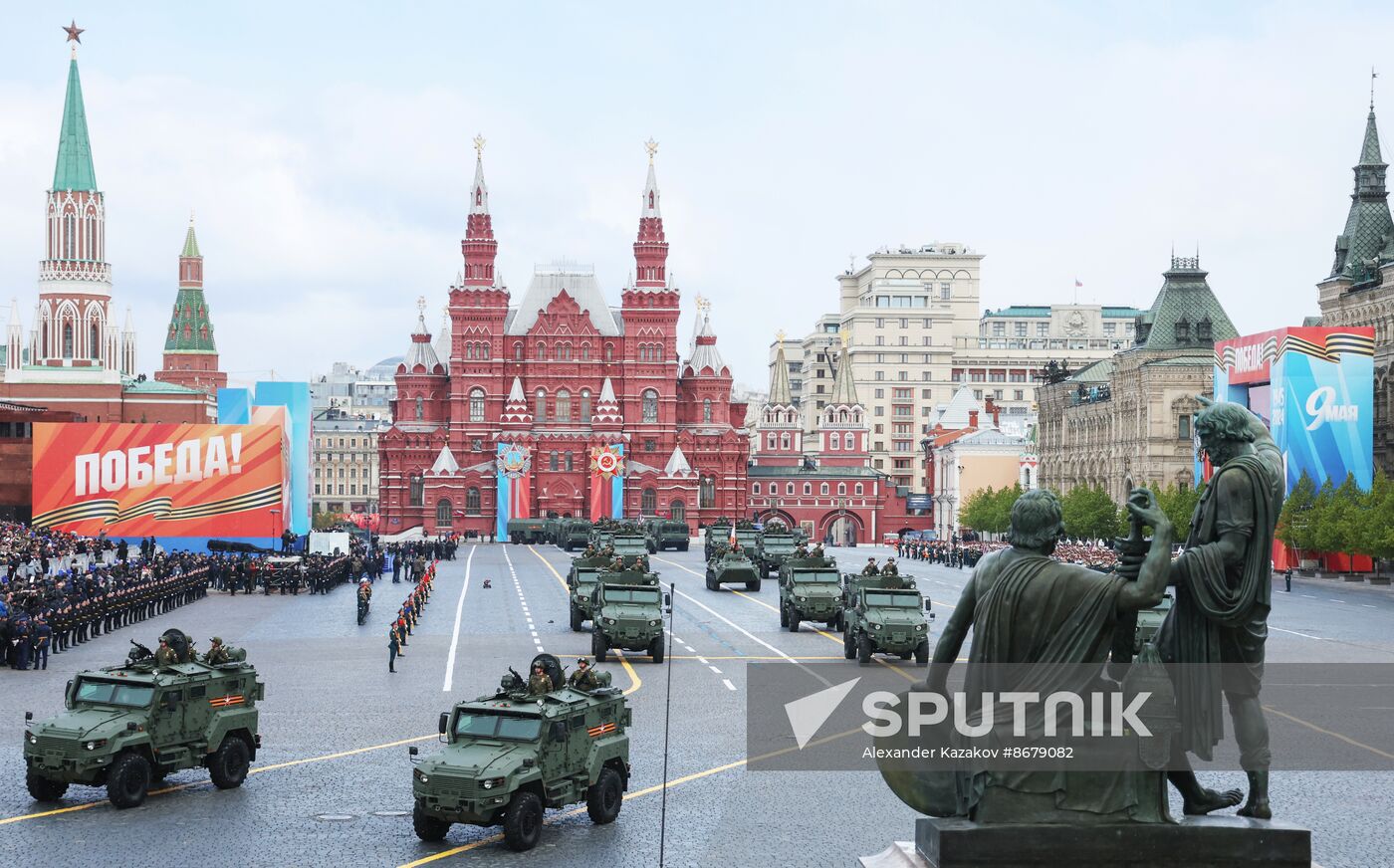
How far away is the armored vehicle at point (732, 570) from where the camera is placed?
57094 millimetres

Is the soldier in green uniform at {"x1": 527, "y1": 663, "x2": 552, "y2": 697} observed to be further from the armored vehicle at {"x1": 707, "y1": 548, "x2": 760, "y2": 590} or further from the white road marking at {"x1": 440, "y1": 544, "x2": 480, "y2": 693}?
the armored vehicle at {"x1": 707, "y1": 548, "x2": 760, "y2": 590}

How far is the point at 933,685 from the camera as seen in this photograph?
9.05 m

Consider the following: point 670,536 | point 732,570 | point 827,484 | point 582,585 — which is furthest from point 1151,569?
point 827,484

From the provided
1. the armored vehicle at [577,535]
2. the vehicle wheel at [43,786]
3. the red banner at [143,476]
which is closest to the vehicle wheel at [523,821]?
the vehicle wheel at [43,786]

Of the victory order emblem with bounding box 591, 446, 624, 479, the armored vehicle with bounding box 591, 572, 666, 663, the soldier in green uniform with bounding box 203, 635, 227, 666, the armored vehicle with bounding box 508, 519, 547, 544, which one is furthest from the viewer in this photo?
the victory order emblem with bounding box 591, 446, 624, 479

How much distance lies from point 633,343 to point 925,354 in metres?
57.9

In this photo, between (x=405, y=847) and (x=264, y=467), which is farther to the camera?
(x=264, y=467)

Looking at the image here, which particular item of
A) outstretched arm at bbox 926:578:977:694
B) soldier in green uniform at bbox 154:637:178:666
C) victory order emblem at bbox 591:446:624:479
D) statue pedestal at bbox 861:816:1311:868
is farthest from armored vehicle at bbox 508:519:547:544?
statue pedestal at bbox 861:816:1311:868

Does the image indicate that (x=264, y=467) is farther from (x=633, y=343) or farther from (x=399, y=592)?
(x=633, y=343)

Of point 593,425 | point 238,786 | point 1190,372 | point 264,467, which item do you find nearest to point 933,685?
point 238,786

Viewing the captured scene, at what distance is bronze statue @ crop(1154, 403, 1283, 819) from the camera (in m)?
8.69

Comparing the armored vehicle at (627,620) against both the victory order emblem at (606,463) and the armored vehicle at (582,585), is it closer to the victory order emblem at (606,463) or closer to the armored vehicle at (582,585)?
the armored vehicle at (582,585)

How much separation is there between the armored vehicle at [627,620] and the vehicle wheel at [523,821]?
54.0ft

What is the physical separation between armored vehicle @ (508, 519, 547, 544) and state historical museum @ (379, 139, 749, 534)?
7.50 m
